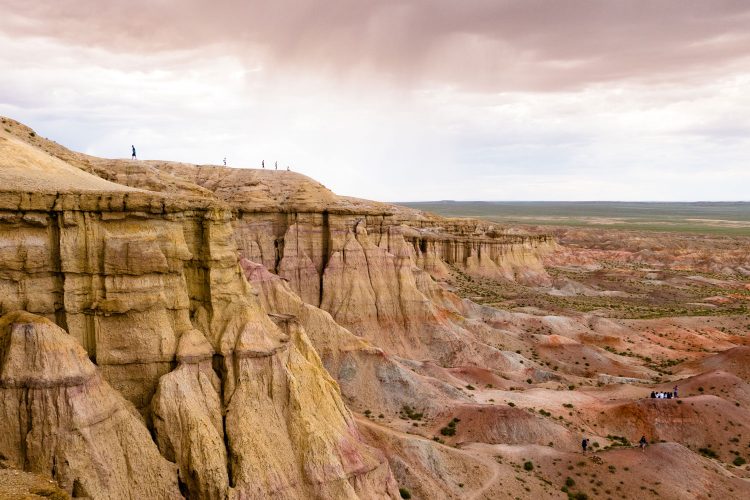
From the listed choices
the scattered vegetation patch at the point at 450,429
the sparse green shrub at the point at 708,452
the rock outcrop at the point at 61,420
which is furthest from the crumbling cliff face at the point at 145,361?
the sparse green shrub at the point at 708,452

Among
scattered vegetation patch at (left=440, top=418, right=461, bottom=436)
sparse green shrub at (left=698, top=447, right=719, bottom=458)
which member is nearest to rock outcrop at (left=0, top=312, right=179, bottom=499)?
scattered vegetation patch at (left=440, top=418, right=461, bottom=436)

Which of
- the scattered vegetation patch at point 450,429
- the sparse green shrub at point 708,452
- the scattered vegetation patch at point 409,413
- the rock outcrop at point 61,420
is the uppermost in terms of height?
the rock outcrop at point 61,420

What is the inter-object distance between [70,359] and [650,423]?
139ft

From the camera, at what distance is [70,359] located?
1770cm

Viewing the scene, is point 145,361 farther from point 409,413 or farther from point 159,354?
point 409,413

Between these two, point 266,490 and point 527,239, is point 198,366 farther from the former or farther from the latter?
point 527,239

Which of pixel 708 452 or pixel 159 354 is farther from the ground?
pixel 159 354

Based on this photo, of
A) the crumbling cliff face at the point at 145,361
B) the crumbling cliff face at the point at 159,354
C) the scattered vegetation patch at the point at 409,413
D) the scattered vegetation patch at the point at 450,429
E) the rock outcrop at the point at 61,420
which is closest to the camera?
the rock outcrop at the point at 61,420

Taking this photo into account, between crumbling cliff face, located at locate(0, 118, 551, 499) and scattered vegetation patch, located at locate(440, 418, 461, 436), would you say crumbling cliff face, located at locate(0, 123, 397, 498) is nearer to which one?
crumbling cliff face, located at locate(0, 118, 551, 499)

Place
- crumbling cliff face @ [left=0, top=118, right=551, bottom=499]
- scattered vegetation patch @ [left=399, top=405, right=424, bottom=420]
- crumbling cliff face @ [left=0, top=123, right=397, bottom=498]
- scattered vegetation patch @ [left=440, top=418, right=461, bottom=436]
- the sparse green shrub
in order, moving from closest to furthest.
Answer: crumbling cliff face @ [left=0, top=123, right=397, bottom=498] → crumbling cliff face @ [left=0, top=118, right=551, bottom=499] → scattered vegetation patch @ [left=440, top=418, right=461, bottom=436] → scattered vegetation patch @ [left=399, top=405, right=424, bottom=420] → the sparse green shrub

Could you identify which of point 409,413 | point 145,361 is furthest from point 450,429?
point 145,361

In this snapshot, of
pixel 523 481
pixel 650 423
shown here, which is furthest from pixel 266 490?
pixel 650 423

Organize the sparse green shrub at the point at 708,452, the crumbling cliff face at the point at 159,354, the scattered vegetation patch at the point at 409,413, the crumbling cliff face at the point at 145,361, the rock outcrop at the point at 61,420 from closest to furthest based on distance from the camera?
1. the rock outcrop at the point at 61,420
2. the crumbling cliff face at the point at 145,361
3. the crumbling cliff face at the point at 159,354
4. the scattered vegetation patch at the point at 409,413
5. the sparse green shrub at the point at 708,452

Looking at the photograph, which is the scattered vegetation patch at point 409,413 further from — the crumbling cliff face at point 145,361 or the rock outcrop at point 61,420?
the rock outcrop at point 61,420
